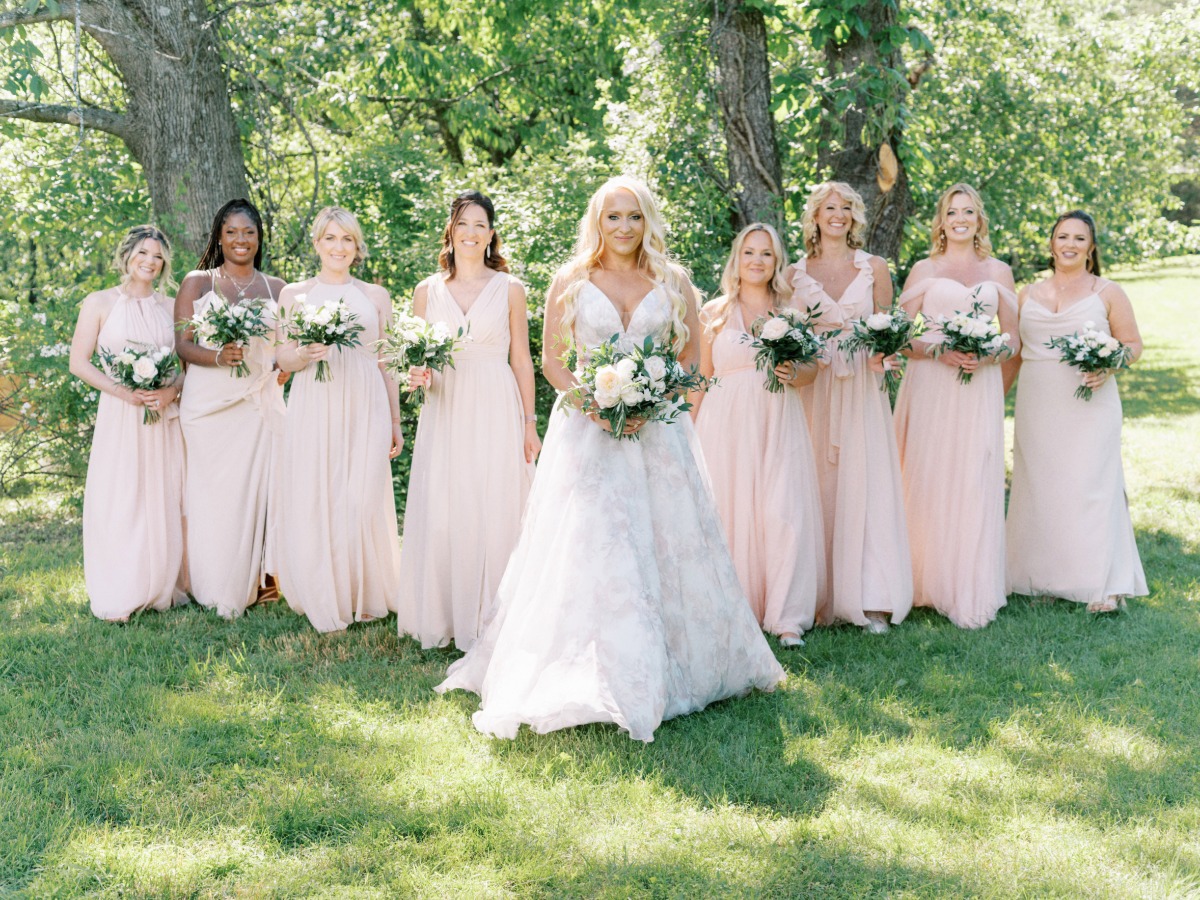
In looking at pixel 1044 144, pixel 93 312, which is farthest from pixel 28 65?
pixel 1044 144

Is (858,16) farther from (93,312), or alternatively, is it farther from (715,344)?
(93,312)

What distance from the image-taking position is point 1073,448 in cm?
720

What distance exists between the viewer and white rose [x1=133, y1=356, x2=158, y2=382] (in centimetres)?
686

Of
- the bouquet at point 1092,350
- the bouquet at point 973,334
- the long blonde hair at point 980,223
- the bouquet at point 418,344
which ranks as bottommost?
the bouquet at point 1092,350

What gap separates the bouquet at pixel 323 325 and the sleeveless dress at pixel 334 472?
0.29 metres

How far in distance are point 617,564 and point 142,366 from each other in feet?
11.4

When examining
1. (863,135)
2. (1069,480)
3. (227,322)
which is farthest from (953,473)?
(227,322)

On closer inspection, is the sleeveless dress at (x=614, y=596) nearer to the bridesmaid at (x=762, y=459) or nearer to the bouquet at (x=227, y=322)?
Result: the bridesmaid at (x=762, y=459)

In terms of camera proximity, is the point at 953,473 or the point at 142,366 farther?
the point at 953,473

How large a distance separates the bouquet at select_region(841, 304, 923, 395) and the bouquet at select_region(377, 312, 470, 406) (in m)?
2.31

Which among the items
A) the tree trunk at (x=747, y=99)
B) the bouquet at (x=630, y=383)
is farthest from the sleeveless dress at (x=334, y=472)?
the tree trunk at (x=747, y=99)

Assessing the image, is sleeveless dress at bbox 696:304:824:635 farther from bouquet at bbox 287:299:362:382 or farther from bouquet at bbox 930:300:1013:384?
bouquet at bbox 287:299:362:382

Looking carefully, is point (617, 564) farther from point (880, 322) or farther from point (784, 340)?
point (880, 322)

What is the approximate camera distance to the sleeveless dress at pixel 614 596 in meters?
5.02
